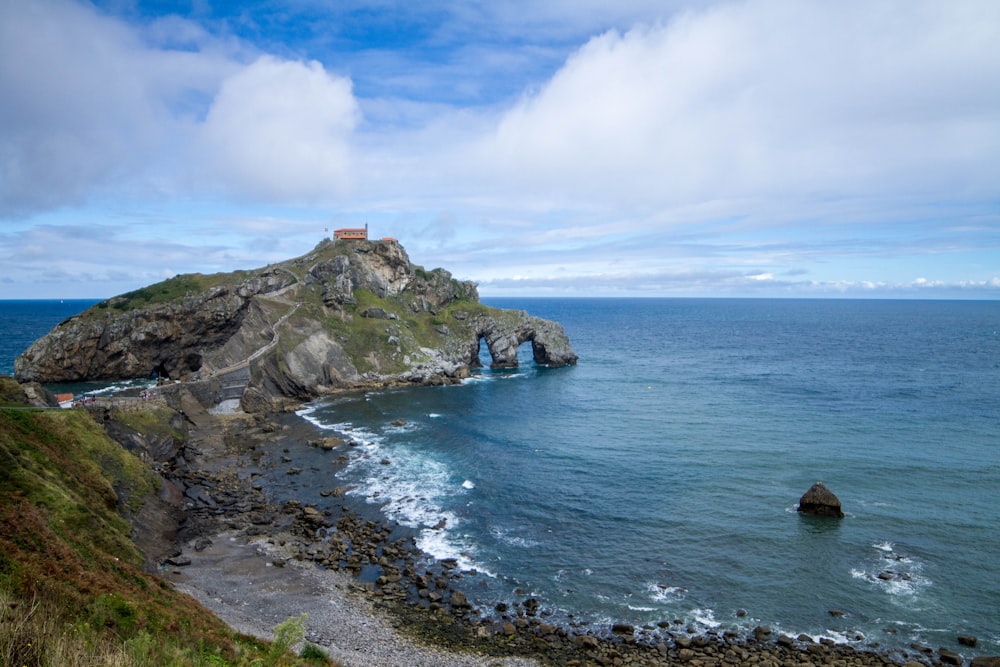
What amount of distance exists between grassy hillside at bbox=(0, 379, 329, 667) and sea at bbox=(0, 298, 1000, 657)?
57.0ft

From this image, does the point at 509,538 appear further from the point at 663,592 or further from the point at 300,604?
the point at 300,604

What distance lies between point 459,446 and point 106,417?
36038 millimetres

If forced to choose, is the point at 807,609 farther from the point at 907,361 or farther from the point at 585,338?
the point at 585,338

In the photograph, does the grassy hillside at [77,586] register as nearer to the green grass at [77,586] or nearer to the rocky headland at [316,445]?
the green grass at [77,586]

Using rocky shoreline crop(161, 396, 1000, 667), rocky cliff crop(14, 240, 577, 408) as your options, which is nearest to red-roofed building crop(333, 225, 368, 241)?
rocky cliff crop(14, 240, 577, 408)

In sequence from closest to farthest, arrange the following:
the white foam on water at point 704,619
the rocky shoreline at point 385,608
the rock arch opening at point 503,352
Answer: the rocky shoreline at point 385,608 < the white foam on water at point 704,619 < the rock arch opening at point 503,352

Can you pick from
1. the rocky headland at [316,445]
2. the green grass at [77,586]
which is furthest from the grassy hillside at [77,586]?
the rocky headland at [316,445]

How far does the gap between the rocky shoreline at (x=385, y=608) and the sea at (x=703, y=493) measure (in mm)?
1458

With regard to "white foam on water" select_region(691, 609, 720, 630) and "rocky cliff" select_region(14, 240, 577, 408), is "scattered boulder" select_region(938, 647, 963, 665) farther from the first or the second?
"rocky cliff" select_region(14, 240, 577, 408)

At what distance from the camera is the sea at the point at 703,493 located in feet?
118

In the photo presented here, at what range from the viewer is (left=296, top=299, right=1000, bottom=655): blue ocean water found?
119 feet

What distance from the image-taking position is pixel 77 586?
76.2 feet

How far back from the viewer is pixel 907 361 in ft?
404

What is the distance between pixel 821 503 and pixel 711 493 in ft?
28.7
